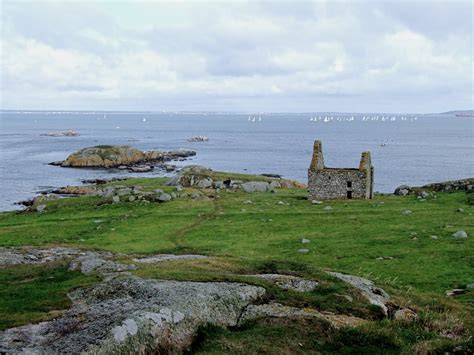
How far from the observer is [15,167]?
14638cm

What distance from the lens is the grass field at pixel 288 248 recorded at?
1739 cm

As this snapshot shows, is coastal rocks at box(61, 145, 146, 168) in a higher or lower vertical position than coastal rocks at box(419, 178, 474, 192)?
lower

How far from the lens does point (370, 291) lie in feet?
74.0

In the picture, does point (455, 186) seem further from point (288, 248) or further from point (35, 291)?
point (35, 291)

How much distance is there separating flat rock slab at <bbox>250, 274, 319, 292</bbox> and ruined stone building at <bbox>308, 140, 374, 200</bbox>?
4005 cm

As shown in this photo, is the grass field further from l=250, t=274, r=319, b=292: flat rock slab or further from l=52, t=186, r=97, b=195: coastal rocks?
l=52, t=186, r=97, b=195: coastal rocks

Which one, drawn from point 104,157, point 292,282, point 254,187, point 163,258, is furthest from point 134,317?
point 104,157

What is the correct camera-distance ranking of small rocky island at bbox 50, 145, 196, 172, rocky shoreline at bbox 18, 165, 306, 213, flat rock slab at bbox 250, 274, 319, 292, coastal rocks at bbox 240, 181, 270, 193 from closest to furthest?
flat rock slab at bbox 250, 274, 319, 292 → rocky shoreline at bbox 18, 165, 306, 213 → coastal rocks at bbox 240, 181, 270, 193 → small rocky island at bbox 50, 145, 196, 172

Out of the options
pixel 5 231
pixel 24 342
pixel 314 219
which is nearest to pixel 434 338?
pixel 24 342

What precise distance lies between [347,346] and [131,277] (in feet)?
29.2

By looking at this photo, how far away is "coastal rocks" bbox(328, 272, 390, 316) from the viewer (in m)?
21.3

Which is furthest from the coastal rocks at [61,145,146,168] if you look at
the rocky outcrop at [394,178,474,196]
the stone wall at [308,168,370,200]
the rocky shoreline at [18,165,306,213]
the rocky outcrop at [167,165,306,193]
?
the rocky outcrop at [394,178,474,196]

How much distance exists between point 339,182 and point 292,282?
41.5 m

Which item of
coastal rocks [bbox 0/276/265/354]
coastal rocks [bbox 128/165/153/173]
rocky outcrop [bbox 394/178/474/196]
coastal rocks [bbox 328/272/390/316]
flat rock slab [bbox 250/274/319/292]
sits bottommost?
coastal rocks [bbox 128/165/153/173]
